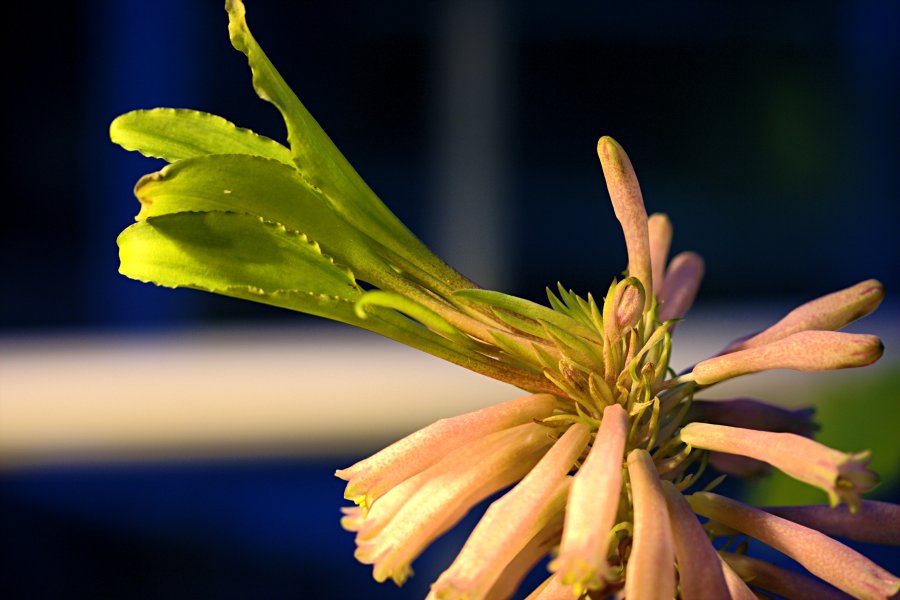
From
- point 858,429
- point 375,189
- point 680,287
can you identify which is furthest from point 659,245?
point 375,189

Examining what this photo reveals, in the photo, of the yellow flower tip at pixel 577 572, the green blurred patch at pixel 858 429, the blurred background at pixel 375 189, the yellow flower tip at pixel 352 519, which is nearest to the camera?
the yellow flower tip at pixel 577 572

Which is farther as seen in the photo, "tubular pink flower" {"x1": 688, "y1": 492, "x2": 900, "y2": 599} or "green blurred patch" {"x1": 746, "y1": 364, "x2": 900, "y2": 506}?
"green blurred patch" {"x1": 746, "y1": 364, "x2": 900, "y2": 506}

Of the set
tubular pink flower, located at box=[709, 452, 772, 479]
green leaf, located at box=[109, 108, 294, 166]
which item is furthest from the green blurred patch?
green leaf, located at box=[109, 108, 294, 166]

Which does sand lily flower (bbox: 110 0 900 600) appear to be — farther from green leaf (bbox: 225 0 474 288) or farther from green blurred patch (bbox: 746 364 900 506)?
green blurred patch (bbox: 746 364 900 506)

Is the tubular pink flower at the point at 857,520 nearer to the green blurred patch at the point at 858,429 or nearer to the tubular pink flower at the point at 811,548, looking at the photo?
the tubular pink flower at the point at 811,548

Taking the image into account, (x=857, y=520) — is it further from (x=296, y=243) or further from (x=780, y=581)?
(x=296, y=243)

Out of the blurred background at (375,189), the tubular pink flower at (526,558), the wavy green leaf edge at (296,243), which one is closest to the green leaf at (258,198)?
the wavy green leaf edge at (296,243)

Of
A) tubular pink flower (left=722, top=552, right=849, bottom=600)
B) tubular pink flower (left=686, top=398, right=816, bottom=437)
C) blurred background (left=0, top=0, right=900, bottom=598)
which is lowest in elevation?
tubular pink flower (left=722, top=552, right=849, bottom=600)
